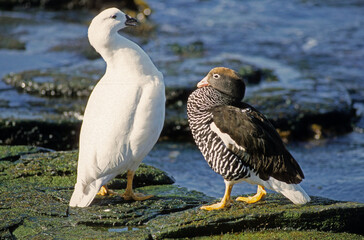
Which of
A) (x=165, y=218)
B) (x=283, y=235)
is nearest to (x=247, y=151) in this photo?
(x=283, y=235)

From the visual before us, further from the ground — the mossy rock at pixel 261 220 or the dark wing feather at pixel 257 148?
the dark wing feather at pixel 257 148

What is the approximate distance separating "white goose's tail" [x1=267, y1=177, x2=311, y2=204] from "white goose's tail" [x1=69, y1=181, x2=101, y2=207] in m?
1.65

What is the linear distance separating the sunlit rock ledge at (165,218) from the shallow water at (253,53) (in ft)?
5.81

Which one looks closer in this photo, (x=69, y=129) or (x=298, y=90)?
(x=69, y=129)

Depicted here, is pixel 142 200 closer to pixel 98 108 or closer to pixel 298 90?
pixel 98 108

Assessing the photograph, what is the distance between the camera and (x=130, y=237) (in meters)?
4.89

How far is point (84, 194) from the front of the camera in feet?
17.9

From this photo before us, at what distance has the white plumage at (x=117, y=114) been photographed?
5477 mm

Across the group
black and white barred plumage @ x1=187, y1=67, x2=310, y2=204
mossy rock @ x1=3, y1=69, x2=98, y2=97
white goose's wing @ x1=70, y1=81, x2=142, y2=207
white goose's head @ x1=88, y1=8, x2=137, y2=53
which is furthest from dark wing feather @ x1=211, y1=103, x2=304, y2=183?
mossy rock @ x1=3, y1=69, x2=98, y2=97

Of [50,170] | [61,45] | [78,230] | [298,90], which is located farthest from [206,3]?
[78,230]

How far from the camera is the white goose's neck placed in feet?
19.5

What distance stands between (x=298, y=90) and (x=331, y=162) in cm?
221

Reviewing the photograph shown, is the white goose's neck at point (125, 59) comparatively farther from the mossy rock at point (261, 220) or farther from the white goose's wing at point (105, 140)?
the mossy rock at point (261, 220)

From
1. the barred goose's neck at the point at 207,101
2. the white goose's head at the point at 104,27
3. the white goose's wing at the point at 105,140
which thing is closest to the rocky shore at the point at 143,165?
the white goose's wing at the point at 105,140
